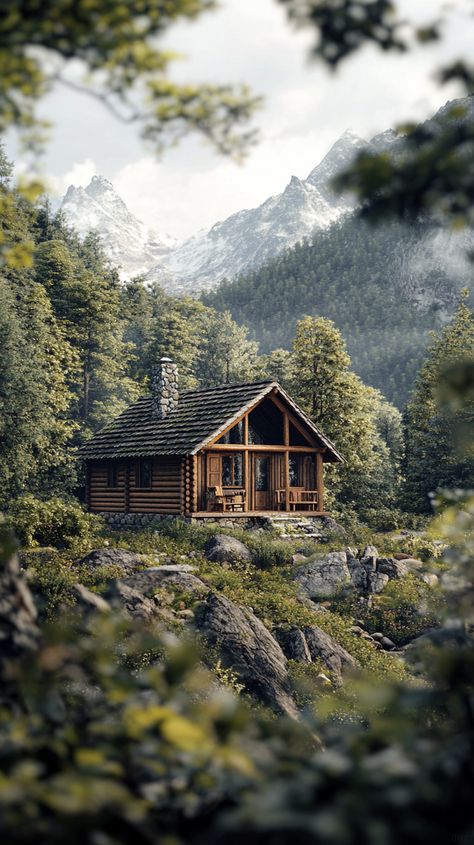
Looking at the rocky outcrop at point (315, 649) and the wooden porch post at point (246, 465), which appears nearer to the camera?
the rocky outcrop at point (315, 649)

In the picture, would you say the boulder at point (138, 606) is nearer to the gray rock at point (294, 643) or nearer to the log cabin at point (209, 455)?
the gray rock at point (294, 643)

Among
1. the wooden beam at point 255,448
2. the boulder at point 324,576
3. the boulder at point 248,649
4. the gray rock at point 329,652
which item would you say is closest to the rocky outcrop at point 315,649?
the gray rock at point 329,652

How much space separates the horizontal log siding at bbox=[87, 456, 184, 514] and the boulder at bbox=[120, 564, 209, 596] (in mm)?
10204

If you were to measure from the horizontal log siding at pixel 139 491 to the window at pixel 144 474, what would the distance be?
23 cm

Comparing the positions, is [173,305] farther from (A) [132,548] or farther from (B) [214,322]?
(A) [132,548]

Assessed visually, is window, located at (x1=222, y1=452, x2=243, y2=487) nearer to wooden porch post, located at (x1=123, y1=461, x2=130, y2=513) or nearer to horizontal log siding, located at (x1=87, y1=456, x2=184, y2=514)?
horizontal log siding, located at (x1=87, y1=456, x2=184, y2=514)

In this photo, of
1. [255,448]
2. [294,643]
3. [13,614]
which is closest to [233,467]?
[255,448]

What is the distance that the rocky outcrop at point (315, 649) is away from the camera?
49.6 ft

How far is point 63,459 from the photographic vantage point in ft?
118

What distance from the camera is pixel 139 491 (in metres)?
29.8

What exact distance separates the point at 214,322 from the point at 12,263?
59.5m

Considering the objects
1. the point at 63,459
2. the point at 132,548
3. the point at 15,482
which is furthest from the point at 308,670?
the point at 63,459

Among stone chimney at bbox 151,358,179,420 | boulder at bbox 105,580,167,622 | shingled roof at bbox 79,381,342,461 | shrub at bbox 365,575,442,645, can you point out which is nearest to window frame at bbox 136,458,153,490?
shingled roof at bbox 79,381,342,461

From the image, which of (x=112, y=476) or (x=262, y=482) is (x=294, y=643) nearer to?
(x=262, y=482)
